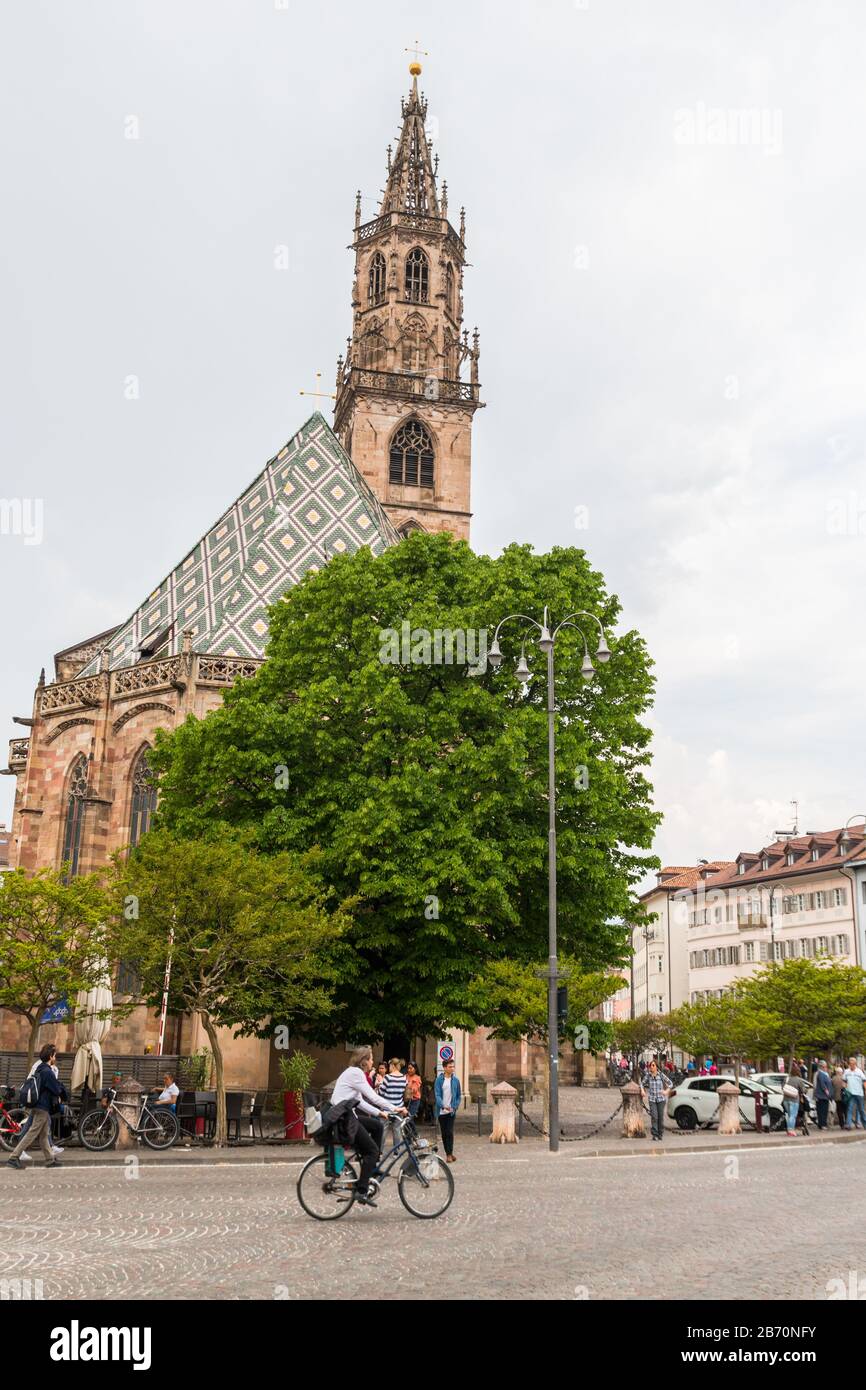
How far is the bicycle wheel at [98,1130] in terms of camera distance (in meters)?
19.9

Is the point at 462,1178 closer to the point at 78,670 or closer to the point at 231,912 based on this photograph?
the point at 231,912

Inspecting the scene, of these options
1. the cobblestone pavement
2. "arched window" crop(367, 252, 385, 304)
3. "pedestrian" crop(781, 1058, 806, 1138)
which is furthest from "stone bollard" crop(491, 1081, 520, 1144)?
"arched window" crop(367, 252, 385, 304)

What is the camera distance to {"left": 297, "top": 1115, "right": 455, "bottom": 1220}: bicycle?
11.4 m

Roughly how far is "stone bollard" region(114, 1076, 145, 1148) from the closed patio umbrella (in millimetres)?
2135

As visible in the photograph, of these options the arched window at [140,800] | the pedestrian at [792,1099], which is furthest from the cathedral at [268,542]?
the pedestrian at [792,1099]

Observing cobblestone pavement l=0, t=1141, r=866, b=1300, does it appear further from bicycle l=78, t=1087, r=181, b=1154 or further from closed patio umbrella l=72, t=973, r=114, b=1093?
closed patio umbrella l=72, t=973, r=114, b=1093

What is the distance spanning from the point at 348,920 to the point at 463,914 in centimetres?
309

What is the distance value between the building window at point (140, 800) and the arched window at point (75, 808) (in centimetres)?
179

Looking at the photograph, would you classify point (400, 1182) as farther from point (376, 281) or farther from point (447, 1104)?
point (376, 281)

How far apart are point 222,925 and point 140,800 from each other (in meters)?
17.3

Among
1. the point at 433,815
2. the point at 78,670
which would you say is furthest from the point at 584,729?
the point at 78,670

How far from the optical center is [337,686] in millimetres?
26078

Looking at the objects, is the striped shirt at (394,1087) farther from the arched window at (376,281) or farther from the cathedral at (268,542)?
A: the arched window at (376,281)
